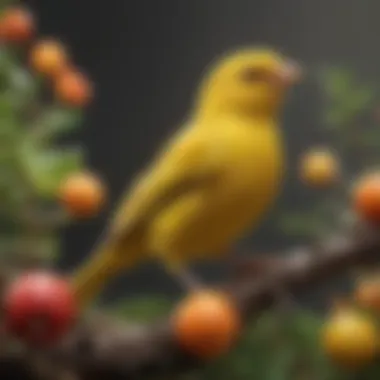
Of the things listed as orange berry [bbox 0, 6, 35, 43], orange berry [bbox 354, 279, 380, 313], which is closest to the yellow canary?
orange berry [bbox 354, 279, 380, 313]

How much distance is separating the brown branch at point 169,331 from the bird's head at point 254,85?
Result: 136 millimetres

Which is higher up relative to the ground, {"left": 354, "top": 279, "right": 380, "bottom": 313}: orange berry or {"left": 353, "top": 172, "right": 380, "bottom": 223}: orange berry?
{"left": 353, "top": 172, "right": 380, "bottom": 223}: orange berry

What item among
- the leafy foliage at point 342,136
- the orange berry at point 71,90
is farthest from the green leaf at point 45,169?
the leafy foliage at point 342,136

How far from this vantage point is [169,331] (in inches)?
26.0

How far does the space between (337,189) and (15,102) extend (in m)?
0.31

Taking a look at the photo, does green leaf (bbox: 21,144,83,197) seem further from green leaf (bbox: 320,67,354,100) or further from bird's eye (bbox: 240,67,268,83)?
green leaf (bbox: 320,67,354,100)

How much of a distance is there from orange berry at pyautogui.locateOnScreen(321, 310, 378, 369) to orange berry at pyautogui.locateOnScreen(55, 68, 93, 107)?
1.16 feet

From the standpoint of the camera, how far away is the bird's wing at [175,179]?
0.73 meters

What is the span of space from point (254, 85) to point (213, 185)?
0.34 ft

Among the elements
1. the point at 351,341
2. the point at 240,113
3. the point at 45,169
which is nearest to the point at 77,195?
the point at 45,169

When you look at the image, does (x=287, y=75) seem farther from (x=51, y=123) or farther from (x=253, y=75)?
(x=51, y=123)

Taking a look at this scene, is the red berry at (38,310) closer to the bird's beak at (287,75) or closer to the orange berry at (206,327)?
the orange berry at (206,327)

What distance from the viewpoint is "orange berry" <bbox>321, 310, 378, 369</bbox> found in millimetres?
647

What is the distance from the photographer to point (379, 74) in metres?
0.96
